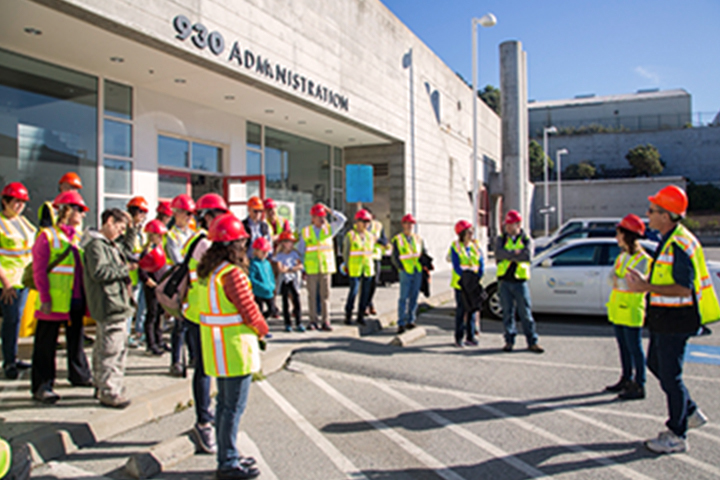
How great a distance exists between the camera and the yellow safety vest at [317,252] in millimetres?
8203

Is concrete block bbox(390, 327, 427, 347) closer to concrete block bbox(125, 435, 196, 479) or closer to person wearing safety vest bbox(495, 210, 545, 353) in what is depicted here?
person wearing safety vest bbox(495, 210, 545, 353)

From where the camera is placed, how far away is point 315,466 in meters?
3.79

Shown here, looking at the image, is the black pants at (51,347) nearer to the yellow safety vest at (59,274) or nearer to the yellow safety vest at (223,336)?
the yellow safety vest at (59,274)

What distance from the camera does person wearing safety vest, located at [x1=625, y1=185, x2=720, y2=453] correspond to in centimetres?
391

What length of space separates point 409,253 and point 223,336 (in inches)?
197

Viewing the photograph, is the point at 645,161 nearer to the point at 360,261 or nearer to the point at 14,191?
the point at 360,261

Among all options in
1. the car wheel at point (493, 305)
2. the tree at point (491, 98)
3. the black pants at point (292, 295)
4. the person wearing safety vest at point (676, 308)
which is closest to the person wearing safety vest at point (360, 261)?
the black pants at point (292, 295)

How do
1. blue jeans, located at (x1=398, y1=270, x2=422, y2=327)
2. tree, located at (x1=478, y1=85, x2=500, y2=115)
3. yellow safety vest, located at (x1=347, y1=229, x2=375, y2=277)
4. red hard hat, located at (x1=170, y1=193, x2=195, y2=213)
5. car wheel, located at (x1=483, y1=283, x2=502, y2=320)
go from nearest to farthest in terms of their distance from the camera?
red hard hat, located at (x1=170, y1=193, x2=195, y2=213), blue jeans, located at (x1=398, y1=270, x2=422, y2=327), yellow safety vest, located at (x1=347, y1=229, x2=375, y2=277), car wheel, located at (x1=483, y1=283, x2=502, y2=320), tree, located at (x1=478, y1=85, x2=500, y2=115)

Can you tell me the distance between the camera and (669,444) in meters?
3.91

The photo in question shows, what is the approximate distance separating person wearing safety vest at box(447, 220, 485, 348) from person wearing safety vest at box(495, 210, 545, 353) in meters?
0.30

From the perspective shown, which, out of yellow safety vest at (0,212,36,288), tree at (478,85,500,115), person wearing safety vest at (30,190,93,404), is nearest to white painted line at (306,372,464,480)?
person wearing safety vest at (30,190,93,404)

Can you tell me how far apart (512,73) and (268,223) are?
24.0 m

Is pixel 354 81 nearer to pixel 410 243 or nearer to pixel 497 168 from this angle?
pixel 410 243

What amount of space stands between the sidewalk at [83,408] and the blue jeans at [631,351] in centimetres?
388
